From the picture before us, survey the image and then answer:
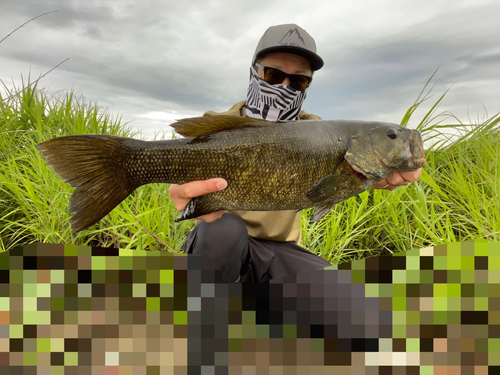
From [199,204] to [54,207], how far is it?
2.46m

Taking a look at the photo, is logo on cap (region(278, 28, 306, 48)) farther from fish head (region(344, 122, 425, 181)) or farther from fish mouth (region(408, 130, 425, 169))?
fish mouth (region(408, 130, 425, 169))

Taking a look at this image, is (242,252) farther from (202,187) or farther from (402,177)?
(402,177)

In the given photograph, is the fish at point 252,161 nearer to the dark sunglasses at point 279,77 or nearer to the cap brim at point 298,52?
the dark sunglasses at point 279,77

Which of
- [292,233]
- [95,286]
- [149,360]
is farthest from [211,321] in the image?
[292,233]

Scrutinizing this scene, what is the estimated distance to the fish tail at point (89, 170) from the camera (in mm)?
1719

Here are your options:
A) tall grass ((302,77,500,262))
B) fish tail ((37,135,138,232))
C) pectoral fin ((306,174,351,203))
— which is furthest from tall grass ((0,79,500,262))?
pectoral fin ((306,174,351,203))

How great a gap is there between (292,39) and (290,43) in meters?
0.06

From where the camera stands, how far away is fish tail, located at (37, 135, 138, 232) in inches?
67.7

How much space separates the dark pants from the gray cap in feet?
5.13

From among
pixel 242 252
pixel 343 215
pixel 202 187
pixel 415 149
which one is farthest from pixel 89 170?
pixel 343 215

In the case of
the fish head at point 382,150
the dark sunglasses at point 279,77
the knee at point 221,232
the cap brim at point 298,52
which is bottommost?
the knee at point 221,232

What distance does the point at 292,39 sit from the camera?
2.78 meters

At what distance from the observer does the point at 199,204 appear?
1.95 meters

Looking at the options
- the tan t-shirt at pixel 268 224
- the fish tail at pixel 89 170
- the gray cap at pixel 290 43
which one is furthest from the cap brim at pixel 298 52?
the fish tail at pixel 89 170
